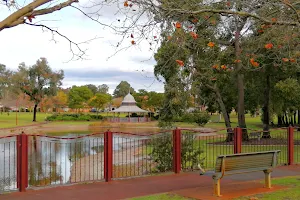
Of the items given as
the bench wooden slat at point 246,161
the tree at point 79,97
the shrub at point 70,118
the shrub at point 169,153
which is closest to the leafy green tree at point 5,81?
the shrub at point 70,118

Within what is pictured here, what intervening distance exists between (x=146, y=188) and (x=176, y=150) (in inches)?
104

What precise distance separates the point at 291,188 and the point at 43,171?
1074cm

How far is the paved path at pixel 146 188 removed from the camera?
898 cm

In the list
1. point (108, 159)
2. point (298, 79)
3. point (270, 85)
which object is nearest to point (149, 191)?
point (108, 159)

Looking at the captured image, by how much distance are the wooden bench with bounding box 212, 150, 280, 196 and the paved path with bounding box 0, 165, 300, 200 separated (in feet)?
1.23

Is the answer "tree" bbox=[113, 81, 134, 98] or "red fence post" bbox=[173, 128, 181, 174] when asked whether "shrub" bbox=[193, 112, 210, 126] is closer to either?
"red fence post" bbox=[173, 128, 181, 174]

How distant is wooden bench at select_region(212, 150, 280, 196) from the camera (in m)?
8.80

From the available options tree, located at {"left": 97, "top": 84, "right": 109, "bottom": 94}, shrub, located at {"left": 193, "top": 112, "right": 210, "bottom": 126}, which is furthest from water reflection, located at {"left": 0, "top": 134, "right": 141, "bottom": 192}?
tree, located at {"left": 97, "top": 84, "right": 109, "bottom": 94}

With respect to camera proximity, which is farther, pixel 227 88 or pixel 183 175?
pixel 227 88

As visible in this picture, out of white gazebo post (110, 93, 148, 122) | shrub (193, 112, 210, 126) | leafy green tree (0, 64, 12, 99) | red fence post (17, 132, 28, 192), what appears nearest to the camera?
red fence post (17, 132, 28, 192)

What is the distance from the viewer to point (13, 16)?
672cm

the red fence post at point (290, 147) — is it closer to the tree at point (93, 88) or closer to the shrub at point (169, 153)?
the shrub at point (169, 153)

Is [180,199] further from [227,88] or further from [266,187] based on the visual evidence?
[227,88]

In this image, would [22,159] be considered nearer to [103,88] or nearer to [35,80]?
[35,80]
